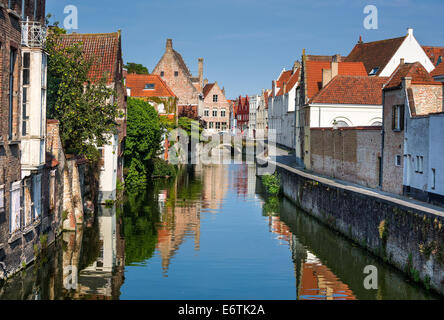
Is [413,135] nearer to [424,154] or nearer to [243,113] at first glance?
[424,154]

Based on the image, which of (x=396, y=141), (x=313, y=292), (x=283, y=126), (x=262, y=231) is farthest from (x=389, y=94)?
(x=283, y=126)

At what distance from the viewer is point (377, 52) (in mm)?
54281

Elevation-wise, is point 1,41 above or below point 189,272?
above

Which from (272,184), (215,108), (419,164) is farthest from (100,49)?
(215,108)

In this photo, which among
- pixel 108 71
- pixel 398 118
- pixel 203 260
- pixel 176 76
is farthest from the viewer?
pixel 176 76

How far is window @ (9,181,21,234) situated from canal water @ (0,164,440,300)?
54.3 inches

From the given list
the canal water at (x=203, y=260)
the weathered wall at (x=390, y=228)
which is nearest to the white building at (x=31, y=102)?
the canal water at (x=203, y=260)

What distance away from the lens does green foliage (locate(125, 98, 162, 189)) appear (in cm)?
3841

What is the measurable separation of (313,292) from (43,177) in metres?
9.41

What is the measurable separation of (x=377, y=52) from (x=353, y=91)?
54.1 feet

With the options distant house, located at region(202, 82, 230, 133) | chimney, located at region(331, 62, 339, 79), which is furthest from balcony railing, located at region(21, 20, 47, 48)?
distant house, located at region(202, 82, 230, 133)

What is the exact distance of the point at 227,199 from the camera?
35656 millimetres

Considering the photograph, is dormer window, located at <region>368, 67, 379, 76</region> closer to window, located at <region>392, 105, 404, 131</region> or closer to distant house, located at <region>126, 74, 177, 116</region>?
distant house, located at <region>126, 74, 177, 116</region>
